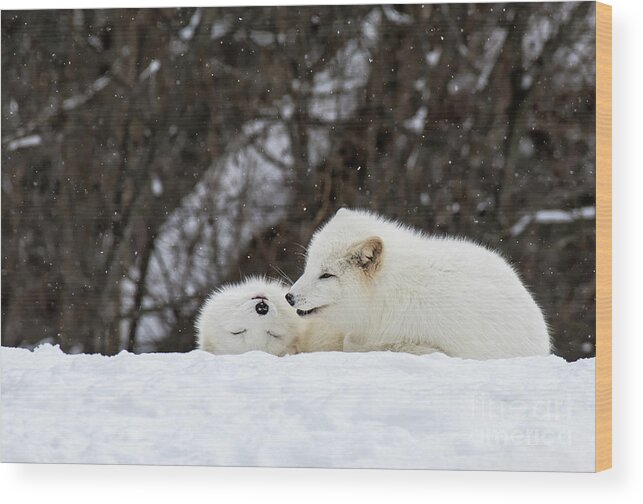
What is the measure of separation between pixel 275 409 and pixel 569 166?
1.90m

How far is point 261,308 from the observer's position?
6375 mm

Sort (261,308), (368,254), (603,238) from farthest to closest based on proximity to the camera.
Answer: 1. (261,308)
2. (368,254)
3. (603,238)

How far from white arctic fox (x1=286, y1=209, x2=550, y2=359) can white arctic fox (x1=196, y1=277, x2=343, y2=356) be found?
137 mm

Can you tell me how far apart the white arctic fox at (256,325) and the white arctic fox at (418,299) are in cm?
14

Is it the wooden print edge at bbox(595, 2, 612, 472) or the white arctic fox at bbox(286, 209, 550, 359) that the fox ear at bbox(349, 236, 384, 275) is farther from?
the wooden print edge at bbox(595, 2, 612, 472)

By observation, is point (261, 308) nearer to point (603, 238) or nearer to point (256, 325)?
point (256, 325)

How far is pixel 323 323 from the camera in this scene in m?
6.29

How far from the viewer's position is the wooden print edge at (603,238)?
6.08 meters

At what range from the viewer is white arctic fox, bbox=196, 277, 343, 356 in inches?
250

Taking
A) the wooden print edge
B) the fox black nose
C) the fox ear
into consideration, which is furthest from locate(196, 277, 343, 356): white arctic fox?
the wooden print edge

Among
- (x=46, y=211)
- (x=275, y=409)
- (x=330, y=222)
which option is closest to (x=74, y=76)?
(x=46, y=211)

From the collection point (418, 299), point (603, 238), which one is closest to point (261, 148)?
point (418, 299)

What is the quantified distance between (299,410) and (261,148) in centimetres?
136

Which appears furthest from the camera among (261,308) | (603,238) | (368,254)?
(261,308)
